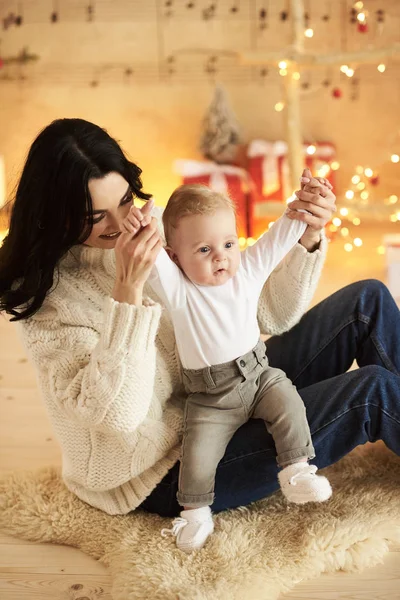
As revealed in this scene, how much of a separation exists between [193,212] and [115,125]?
10.5ft

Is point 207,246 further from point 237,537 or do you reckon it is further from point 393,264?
point 393,264

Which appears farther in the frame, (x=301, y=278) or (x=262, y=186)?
(x=262, y=186)

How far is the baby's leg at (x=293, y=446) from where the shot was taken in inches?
56.9

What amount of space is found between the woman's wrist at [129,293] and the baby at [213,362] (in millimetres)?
86

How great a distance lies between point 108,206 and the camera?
1452 mm

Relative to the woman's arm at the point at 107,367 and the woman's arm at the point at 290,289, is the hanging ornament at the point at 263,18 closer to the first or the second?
the woman's arm at the point at 290,289

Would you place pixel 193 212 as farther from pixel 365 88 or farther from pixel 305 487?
pixel 365 88

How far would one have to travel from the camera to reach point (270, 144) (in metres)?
4.23

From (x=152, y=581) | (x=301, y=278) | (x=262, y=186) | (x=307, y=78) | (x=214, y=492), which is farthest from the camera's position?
(x=307, y=78)

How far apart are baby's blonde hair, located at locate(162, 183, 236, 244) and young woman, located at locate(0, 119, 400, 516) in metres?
0.10

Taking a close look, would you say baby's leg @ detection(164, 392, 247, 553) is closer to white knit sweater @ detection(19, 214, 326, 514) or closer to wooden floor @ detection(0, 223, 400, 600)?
white knit sweater @ detection(19, 214, 326, 514)

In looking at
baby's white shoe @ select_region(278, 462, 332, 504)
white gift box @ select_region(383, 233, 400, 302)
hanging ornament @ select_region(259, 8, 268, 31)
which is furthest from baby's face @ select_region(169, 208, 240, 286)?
hanging ornament @ select_region(259, 8, 268, 31)

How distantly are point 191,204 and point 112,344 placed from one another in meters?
0.33

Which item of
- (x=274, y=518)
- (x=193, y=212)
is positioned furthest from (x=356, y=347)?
(x=193, y=212)
